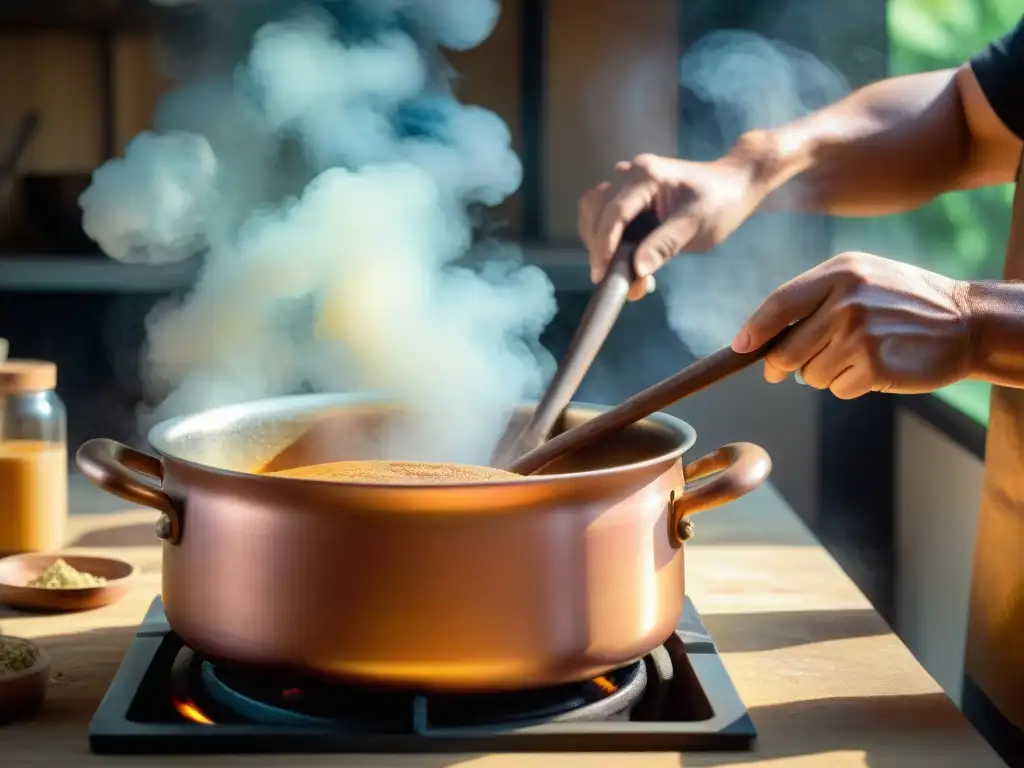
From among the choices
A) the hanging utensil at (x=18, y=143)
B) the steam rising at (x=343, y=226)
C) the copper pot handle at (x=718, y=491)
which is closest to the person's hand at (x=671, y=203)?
the steam rising at (x=343, y=226)

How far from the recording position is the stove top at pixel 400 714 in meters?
0.84

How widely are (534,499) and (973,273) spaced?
5.50 ft

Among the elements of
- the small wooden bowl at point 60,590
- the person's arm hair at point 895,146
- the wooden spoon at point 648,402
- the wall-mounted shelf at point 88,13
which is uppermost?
the wall-mounted shelf at point 88,13

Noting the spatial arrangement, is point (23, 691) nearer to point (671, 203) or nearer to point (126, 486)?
point (126, 486)

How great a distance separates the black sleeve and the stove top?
811 mm

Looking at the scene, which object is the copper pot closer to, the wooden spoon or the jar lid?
the wooden spoon

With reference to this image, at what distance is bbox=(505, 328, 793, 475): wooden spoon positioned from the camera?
98cm

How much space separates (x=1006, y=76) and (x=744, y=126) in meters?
1.10

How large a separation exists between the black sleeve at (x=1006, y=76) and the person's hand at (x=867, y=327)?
0.49m

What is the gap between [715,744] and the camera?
0.85 meters

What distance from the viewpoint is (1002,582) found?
126cm

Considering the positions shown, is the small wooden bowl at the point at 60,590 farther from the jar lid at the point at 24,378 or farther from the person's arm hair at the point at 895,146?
the person's arm hair at the point at 895,146

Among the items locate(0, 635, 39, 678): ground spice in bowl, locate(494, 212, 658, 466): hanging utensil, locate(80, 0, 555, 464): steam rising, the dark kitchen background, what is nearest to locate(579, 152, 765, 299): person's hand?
locate(494, 212, 658, 466): hanging utensil

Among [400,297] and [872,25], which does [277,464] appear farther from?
[872,25]
